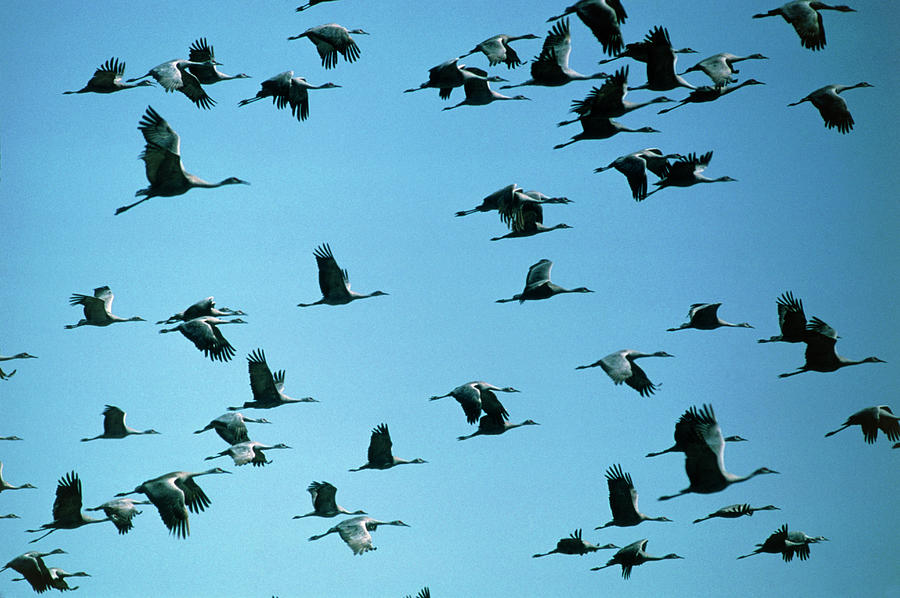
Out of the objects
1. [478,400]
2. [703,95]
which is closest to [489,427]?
[478,400]

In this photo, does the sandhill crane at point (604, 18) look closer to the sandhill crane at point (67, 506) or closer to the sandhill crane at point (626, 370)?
the sandhill crane at point (626, 370)

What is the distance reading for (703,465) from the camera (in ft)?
90.1

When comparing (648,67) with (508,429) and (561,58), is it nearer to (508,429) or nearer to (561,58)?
(561,58)

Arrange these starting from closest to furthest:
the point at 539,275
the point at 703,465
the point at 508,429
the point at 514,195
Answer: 1. the point at 703,465
2. the point at 514,195
3. the point at 539,275
4. the point at 508,429

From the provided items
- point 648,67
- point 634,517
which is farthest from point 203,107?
point 634,517

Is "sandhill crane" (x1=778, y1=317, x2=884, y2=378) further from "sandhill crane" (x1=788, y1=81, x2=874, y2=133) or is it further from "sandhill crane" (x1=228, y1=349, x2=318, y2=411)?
"sandhill crane" (x1=228, y1=349, x2=318, y2=411)

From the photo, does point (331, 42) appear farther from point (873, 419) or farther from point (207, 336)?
point (873, 419)

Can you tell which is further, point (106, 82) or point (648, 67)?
point (106, 82)

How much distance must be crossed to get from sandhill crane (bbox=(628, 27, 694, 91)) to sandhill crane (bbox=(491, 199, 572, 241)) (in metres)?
3.72

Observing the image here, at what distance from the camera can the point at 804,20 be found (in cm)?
3105

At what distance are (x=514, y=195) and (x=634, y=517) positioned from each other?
25.2 feet

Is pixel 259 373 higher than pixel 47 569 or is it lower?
higher

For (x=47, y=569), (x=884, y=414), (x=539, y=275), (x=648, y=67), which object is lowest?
(x=47, y=569)

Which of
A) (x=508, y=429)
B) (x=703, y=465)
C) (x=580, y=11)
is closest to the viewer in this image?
(x=703, y=465)
